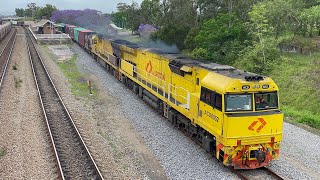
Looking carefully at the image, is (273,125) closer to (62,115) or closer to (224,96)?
(224,96)

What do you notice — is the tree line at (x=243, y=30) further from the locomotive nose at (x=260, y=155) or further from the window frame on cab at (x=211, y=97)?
the locomotive nose at (x=260, y=155)

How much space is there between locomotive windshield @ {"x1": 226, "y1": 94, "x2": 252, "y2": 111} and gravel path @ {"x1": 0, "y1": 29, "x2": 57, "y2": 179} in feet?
20.2

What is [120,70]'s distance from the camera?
2728 centimetres

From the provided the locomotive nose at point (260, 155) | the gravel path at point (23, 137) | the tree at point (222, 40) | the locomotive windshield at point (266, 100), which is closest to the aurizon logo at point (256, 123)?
the locomotive windshield at point (266, 100)

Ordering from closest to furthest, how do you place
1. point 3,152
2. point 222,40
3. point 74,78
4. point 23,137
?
1. point 3,152
2. point 23,137
3. point 74,78
4. point 222,40

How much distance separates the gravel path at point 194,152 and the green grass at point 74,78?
5.56 meters

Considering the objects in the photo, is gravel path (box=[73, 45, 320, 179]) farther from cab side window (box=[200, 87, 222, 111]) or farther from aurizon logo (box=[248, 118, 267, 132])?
cab side window (box=[200, 87, 222, 111])

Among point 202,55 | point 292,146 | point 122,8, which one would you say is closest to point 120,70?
point 202,55

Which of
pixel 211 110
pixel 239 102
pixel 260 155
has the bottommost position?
pixel 260 155

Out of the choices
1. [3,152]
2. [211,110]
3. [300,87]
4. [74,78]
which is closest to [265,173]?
[211,110]

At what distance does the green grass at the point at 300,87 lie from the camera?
20.2 m

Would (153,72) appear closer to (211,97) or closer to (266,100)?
(211,97)

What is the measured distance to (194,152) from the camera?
13938 millimetres

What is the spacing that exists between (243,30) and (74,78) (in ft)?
51.2
